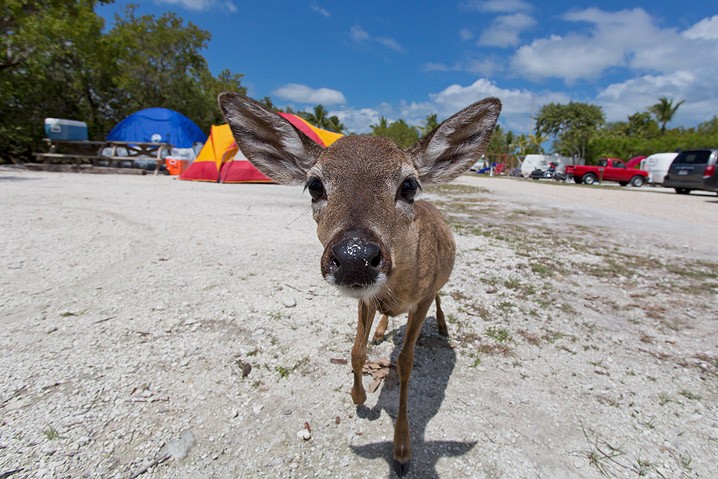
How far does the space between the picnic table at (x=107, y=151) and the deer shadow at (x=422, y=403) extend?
876 inches

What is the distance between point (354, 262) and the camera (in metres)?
1.80

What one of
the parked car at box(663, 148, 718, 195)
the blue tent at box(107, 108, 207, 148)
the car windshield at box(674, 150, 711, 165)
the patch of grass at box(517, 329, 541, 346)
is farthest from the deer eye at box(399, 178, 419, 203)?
the car windshield at box(674, 150, 711, 165)

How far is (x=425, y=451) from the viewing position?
8.15 feet

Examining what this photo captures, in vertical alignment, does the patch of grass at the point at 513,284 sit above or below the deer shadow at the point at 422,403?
above

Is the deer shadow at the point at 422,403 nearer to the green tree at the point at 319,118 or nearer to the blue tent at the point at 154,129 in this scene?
the blue tent at the point at 154,129

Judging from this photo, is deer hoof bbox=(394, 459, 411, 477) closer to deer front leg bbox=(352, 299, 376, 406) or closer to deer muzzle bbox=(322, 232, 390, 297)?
deer front leg bbox=(352, 299, 376, 406)

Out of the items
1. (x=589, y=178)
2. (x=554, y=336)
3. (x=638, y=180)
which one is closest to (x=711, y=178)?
(x=638, y=180)

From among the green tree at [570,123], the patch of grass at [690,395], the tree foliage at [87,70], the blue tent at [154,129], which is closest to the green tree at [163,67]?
the tree foliage at [87,70]

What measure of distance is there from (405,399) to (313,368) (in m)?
1.01

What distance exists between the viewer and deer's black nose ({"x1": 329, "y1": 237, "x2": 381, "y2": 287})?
1798 millimetres

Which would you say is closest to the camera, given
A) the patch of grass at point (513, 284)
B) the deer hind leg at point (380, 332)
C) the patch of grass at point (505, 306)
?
the deer hind leg at point (380, 332)

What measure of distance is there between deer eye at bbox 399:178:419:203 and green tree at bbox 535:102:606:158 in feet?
260

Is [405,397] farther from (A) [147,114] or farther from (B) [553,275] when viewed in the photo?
(A) [147,114]

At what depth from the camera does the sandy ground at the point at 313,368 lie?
2334 millimetres
